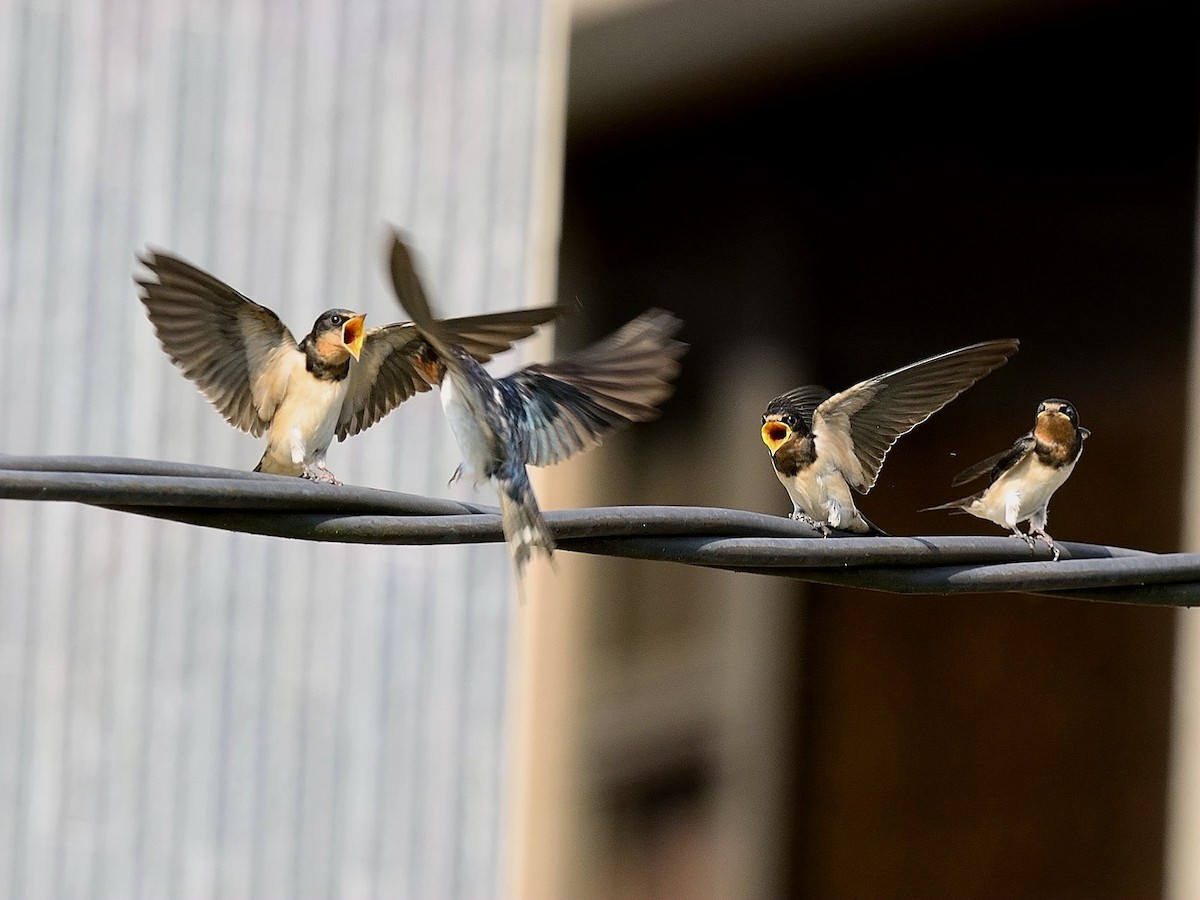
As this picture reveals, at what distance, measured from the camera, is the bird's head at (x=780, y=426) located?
115 inches

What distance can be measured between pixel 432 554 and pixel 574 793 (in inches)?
91.8

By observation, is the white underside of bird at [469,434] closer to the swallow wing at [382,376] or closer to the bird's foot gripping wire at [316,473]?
the swallow wing at [382,376]

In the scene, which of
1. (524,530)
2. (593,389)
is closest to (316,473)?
(593,389)

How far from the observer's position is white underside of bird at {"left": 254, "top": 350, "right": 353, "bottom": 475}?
3.04m

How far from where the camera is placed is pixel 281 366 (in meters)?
3.12

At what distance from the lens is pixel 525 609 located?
265 inches

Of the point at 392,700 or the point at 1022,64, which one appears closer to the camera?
the point at 392,700

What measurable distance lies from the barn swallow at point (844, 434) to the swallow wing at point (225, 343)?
0.90m

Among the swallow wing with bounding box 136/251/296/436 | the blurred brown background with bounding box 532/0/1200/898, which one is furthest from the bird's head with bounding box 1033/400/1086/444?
the blurred brown background with bounding box 532/0/1200/898

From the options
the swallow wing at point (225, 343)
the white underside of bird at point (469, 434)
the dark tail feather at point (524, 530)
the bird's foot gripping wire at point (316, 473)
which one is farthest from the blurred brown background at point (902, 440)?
the dark tail feather at point (524, 530)

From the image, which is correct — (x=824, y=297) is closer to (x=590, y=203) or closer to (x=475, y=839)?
(x=590, y=203)

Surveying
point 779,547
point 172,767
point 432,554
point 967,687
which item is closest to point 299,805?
point 172,767

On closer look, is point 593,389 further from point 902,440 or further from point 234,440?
point 902,440

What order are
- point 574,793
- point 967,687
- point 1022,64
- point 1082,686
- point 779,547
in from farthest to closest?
point 967,687 → point 1082,686 → point 1022,64 → point 574,793 → point 779,547
